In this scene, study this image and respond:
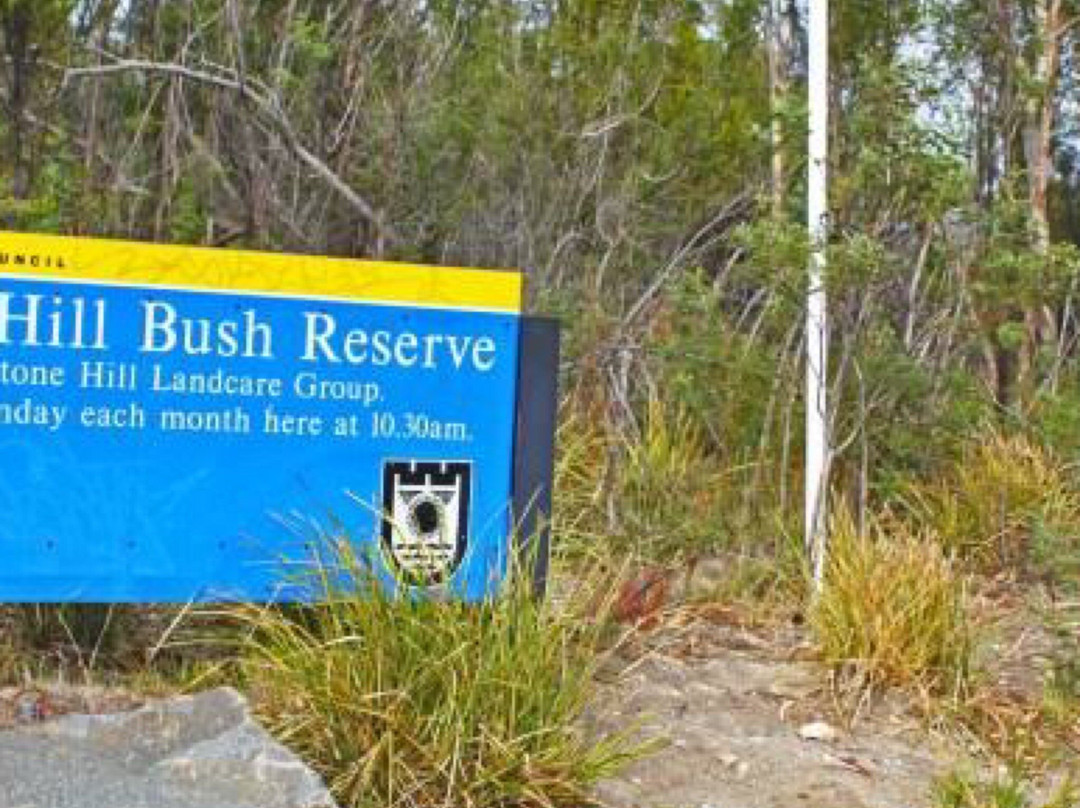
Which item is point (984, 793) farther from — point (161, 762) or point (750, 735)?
point (161, 762)

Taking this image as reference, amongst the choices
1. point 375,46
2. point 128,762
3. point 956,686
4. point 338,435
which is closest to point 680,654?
point 956,686

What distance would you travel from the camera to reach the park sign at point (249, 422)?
5770 mm

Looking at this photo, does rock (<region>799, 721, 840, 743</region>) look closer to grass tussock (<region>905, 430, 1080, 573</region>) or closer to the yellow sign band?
the yellow sign band

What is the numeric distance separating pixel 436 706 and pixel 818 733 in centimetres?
153

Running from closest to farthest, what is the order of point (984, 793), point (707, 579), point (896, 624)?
point (984, 793), point (896, 624), point (707, 579)

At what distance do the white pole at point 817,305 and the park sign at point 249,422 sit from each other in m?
1.52

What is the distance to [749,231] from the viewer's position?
7465 millimetres

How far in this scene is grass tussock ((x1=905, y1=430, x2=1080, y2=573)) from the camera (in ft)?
28.9

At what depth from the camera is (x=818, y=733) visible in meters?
6.29

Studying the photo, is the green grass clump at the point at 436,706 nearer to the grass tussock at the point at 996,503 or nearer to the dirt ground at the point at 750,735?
the dirt ground at the point at 750,735

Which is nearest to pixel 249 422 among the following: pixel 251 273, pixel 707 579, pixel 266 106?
pixel 251 273

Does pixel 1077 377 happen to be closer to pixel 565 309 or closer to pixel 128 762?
pixel 565 309

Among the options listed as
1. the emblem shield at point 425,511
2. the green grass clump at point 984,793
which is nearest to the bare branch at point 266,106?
the emblem shield at point 425,511

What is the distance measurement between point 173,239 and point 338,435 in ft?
15.4
